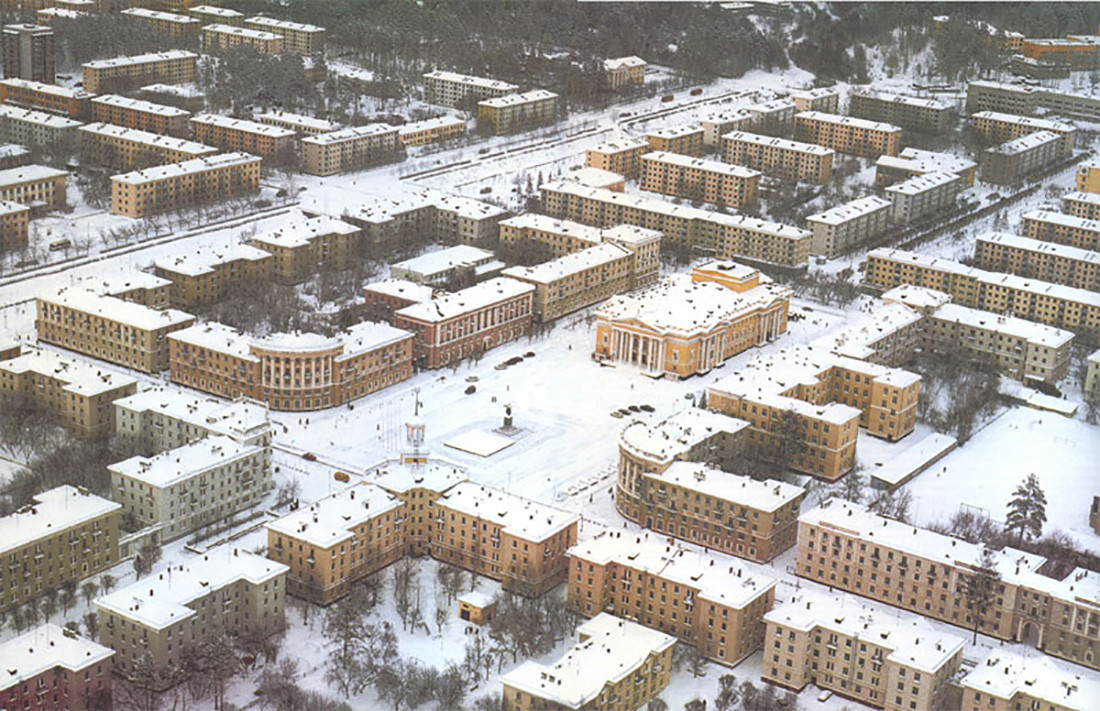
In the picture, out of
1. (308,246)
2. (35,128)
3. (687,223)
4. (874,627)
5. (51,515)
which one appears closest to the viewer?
(874,627)

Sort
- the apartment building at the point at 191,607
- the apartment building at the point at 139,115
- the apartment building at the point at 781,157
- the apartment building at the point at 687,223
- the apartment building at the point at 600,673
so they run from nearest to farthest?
1. the apartment building at the point at 600,673
2. the apartment building at the point at 191,607
3. the apartment building at the point at 687,223
4. the apartment building at the point at 139,115
5. the apartment building at the point at 781,157

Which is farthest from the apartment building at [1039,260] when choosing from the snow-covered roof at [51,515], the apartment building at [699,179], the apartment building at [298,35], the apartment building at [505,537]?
the apartment building at [298,35]

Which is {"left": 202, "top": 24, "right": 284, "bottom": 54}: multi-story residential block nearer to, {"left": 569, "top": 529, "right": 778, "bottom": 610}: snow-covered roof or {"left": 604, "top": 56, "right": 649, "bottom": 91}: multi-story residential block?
{"left": 604, "top": 56, "right": 649, "bottom": 91}: multi-story residential block

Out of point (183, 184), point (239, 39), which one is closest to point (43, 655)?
point (183, 184)

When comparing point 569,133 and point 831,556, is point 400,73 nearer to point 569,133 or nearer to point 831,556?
point 569,133

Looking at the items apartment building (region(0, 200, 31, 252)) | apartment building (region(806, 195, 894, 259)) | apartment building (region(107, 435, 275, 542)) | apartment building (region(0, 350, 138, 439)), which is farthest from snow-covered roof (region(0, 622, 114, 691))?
apartment building (region(806, 195, 894, 259))

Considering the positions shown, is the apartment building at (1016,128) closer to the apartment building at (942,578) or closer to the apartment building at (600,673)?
the apartment building at (942,578)

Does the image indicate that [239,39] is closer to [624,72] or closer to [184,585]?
[624,72]
